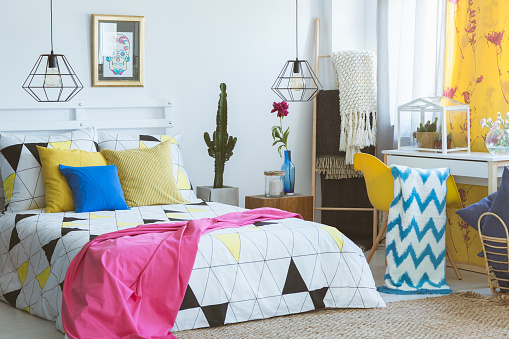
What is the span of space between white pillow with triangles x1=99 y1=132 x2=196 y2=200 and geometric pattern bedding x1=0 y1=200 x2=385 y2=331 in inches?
30.3

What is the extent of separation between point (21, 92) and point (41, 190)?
80cm

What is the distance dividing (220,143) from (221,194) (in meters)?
0.38

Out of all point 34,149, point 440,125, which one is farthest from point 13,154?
point 440,125

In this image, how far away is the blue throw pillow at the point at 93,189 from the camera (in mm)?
4023

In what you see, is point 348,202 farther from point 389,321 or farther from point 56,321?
point 56,321

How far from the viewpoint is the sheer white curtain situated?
16.5 feet

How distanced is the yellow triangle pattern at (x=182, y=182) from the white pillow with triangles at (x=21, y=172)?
2.72ft

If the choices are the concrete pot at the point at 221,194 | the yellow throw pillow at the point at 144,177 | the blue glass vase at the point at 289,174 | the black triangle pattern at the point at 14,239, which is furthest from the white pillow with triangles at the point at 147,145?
the black triangle pattern at the point at 14,239

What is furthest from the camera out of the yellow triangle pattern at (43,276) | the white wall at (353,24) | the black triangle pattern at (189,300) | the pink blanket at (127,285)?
the white wall at (353,24)

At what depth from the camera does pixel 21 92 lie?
4.59 metres

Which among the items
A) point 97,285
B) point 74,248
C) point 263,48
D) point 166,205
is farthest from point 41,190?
point 263,48

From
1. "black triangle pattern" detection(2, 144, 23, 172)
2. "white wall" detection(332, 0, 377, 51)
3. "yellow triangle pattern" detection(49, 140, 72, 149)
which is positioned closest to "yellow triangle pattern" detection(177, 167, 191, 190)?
"yellow triangle pattern" detection(49, 140, 72, 149)

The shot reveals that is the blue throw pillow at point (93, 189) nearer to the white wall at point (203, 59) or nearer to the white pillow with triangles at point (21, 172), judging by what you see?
the white pillow with triangles at point (21, 172)

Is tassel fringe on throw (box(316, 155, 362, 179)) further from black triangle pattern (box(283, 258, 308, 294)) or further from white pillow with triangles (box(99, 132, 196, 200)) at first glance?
black triangle pattern (box(283, 258, 308, 294))
